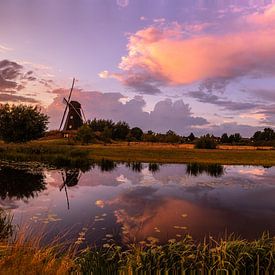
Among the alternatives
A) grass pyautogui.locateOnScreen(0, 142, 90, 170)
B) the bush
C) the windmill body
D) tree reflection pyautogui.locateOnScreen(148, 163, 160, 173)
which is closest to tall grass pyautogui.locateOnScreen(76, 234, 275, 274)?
tree reflection pyautogui.locateOnScreen(148, 163, 160, 173)

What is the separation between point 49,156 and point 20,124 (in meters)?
17.5

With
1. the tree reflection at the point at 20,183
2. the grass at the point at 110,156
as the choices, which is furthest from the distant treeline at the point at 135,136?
the tree reflection at the point at 20,183

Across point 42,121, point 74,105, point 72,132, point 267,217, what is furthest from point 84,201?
point 74,105

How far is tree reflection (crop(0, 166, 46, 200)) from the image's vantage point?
2322cm

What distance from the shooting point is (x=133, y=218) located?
1734 cm

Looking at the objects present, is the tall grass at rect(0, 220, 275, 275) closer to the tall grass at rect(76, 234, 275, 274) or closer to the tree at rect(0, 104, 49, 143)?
the tall grass at rect(76, 234, 275, 274)

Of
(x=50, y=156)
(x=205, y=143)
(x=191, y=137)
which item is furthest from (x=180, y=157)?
(x=191, y=137)

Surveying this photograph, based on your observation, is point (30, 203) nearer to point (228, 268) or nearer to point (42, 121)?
point (228, 268)

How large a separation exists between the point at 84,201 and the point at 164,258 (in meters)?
12.6

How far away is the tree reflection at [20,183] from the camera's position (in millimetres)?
23219

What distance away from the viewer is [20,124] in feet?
200

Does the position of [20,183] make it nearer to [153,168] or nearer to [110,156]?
[153,168]

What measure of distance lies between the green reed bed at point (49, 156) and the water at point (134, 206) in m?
11.2

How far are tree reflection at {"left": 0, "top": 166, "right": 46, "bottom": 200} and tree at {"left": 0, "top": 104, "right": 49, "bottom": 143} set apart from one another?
26560 millimetres
